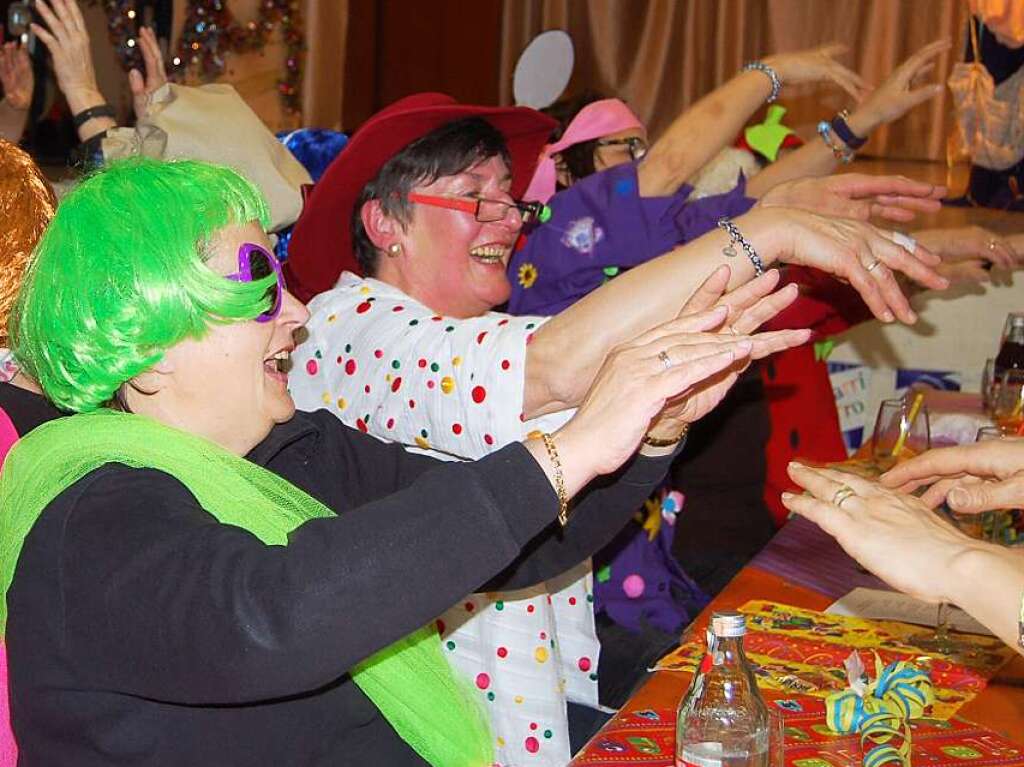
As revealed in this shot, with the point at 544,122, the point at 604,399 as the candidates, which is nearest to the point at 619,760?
the point at 604,399

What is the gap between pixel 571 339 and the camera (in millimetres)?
1854

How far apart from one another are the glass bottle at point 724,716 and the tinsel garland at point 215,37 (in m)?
5.41

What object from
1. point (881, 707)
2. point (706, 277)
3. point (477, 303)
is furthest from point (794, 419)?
point (881, 707)

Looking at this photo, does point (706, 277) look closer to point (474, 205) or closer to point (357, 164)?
point (474, 205)

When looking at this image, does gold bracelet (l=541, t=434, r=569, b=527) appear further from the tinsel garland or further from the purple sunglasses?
the tinsel garland

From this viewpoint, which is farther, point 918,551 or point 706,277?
point 706,277

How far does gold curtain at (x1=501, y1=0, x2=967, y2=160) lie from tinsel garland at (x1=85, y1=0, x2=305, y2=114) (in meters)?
A: 2.05

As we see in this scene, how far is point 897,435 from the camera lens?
2.56 m

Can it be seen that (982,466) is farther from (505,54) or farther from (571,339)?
(505,54)

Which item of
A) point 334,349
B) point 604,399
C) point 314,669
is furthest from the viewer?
point 334,349

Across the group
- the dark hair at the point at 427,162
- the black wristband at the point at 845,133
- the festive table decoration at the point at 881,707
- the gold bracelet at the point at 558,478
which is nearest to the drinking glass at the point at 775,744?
the festive table decoration at the point at 881,707

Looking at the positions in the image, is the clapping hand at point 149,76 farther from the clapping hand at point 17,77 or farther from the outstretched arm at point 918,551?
the outstretched arm at point 918,551

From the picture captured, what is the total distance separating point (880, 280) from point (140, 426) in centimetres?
105

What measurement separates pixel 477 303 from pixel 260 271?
3.57 feet
